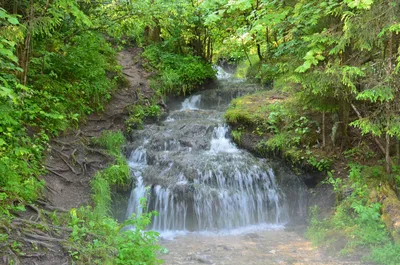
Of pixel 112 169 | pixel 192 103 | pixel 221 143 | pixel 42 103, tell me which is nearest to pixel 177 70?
pixel 192 103

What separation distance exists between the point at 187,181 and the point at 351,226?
3435 millimetres

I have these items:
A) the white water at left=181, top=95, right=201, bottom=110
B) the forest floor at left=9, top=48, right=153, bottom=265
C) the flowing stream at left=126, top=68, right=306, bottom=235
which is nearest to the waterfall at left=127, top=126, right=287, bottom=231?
the flowing stream at left=126, top=68, right=306, bottom=235

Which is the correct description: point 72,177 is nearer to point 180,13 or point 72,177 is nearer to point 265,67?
point 180,13

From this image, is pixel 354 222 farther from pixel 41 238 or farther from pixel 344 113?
pixel 41 238

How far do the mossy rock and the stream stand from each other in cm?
138

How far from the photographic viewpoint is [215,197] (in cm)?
721

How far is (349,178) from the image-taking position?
650cm

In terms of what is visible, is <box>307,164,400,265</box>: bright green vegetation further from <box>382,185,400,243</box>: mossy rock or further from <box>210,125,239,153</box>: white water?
<box>210,125,239,153</box>: white water

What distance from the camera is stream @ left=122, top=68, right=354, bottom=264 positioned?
627 cm

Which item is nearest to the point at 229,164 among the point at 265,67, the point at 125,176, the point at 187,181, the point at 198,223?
the point at 187,181

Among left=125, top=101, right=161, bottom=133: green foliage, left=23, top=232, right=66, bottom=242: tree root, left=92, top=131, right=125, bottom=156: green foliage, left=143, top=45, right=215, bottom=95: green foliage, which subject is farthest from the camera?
left=143, top=45, right=215, bottom=95: green foliage

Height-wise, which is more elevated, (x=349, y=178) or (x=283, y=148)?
(x=283, y=148)

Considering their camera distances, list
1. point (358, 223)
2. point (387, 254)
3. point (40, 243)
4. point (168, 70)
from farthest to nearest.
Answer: point (168, 70) < point (358, 223) < point (387, 254) < point (40, 243)

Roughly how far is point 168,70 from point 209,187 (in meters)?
6.99
